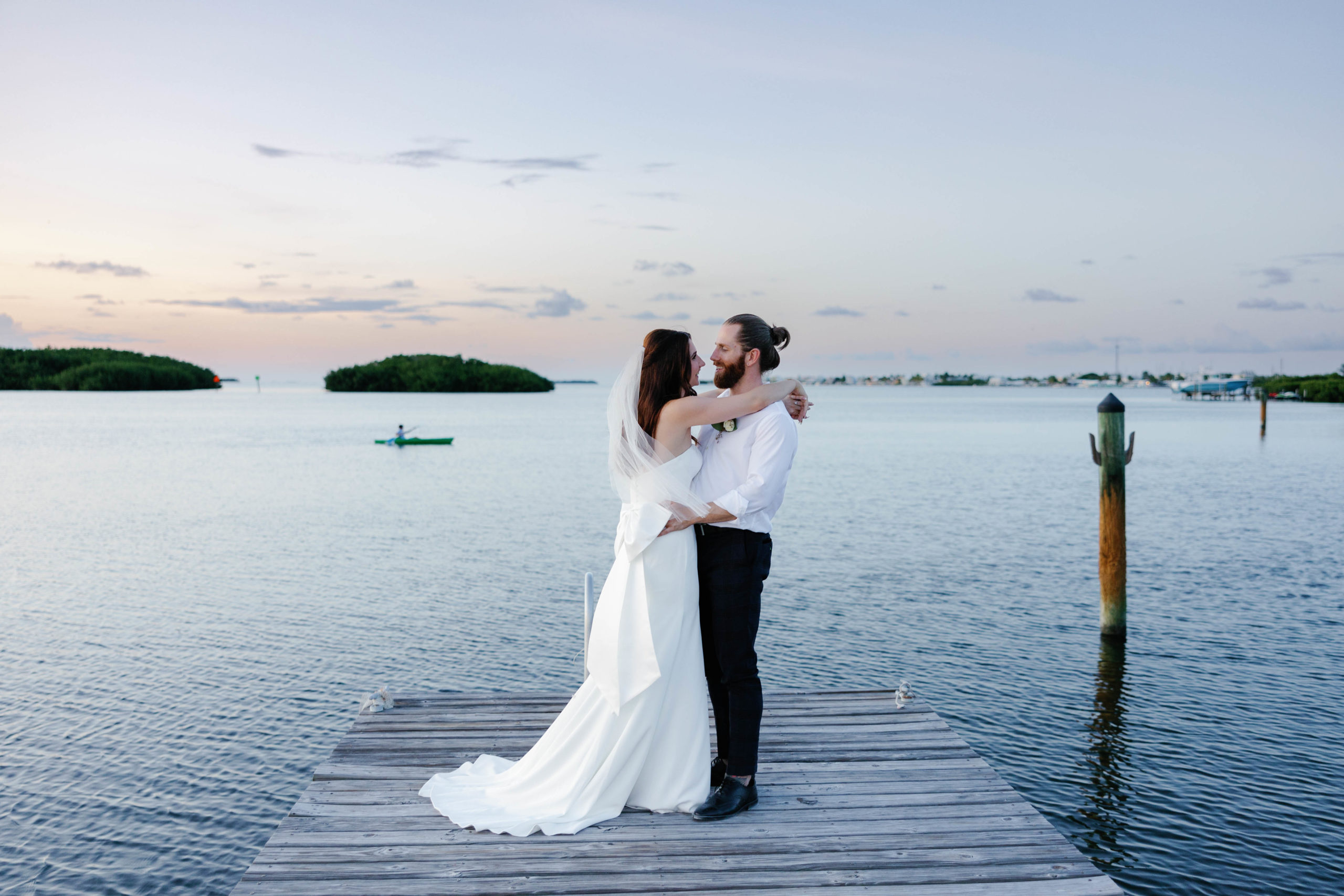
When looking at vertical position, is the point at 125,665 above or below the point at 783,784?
below

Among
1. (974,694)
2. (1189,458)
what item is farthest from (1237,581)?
(1189,458)

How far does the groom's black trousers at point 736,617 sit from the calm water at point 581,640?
3.63m

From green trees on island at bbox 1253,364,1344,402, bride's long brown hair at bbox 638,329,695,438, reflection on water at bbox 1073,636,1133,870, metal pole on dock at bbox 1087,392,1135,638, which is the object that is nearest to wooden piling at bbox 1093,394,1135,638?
metal pole on dock at bbox 1087,392,1135,638

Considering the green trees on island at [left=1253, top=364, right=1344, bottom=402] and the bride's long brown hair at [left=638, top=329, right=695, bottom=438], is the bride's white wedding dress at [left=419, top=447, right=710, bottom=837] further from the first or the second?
the green trees on island at [left=1253, top=364, right=1344, bottom=402]

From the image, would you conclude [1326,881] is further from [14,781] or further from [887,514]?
[887,514]

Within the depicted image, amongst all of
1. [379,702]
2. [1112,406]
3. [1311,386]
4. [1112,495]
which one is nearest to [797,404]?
[379,702]

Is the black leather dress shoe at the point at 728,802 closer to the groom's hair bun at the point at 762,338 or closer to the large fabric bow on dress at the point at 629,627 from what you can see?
the large fabric bow on dress at the point at 629,627

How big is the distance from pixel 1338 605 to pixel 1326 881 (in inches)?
392

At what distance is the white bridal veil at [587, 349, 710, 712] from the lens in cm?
437

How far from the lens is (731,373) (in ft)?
14.4

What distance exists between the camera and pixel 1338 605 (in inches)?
569

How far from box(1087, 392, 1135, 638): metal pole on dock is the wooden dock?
7.15 meters

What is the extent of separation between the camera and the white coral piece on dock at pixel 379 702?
20.8 ft

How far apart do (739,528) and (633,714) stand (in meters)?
1.02
